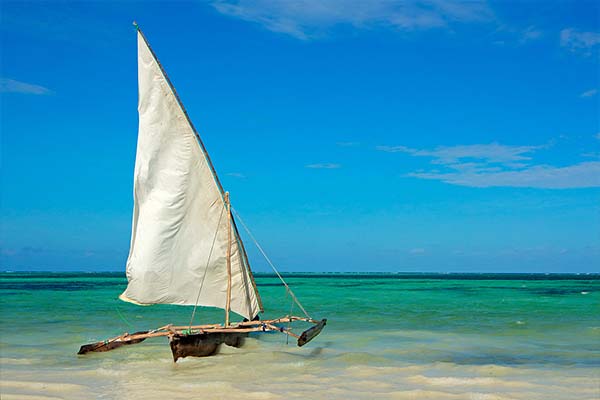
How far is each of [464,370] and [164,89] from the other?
1048 centimetres

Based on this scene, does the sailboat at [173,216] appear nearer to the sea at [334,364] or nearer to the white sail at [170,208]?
the white sail at [170,208]

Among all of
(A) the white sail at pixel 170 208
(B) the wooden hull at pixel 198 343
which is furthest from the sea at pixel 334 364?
(A) the white sail at pixel 170 208

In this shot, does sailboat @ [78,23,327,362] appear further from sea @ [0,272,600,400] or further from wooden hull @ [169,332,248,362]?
sea @ [0,272,600,400]

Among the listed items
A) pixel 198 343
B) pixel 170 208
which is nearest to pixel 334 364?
pixel 198 343

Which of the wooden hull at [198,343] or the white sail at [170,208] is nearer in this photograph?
the wooden hull at [198,343]

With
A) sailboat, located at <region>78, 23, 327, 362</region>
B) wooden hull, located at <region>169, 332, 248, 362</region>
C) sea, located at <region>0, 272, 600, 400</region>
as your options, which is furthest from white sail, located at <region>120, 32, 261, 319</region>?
sea, located at <region>0, 272, 600, 400</region>

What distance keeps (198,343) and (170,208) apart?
3.66m

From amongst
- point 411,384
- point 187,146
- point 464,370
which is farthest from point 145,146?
point 464,370

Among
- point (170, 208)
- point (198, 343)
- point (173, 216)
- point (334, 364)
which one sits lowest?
point (334, 364)

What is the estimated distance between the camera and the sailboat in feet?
49.7

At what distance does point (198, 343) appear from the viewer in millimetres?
14297

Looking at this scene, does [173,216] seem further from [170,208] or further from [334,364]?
[334,364]

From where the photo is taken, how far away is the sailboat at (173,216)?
49.7 ft

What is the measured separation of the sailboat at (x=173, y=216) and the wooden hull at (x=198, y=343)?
5cm
